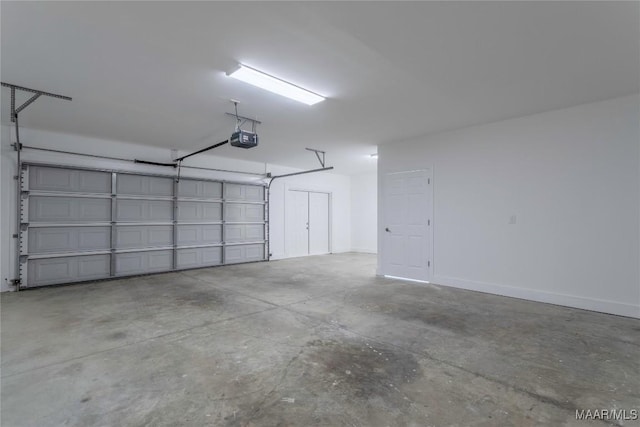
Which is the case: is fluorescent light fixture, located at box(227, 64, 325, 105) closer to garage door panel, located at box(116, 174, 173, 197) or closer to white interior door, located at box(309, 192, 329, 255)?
garage door panel, located at box(116, 174, 173, 197)

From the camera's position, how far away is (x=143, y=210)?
6531mm

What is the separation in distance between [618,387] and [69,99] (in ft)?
20.5

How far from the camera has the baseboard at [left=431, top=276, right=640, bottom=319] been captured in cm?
377

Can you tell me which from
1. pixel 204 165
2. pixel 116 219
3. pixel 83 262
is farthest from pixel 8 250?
pixel 204 165

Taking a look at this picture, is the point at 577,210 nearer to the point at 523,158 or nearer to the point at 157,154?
the point at 523,158

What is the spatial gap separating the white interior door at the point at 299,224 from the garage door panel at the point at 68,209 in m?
4.62

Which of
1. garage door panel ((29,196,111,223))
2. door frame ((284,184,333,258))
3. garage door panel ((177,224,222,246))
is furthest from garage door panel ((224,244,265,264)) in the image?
garage door panel ((29,196,111,223))

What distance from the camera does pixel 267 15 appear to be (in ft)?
7.56

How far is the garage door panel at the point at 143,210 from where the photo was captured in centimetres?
625

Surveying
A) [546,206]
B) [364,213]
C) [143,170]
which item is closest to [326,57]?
[546,206]

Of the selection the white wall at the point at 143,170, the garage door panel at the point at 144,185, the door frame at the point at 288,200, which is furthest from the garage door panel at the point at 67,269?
the door frame at the point at 288,200

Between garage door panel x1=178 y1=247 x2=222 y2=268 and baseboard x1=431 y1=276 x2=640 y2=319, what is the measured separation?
5.14 m

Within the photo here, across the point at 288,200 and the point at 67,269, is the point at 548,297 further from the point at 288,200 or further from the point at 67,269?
the point at 67,269

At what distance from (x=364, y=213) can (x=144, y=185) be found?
6616 mm
